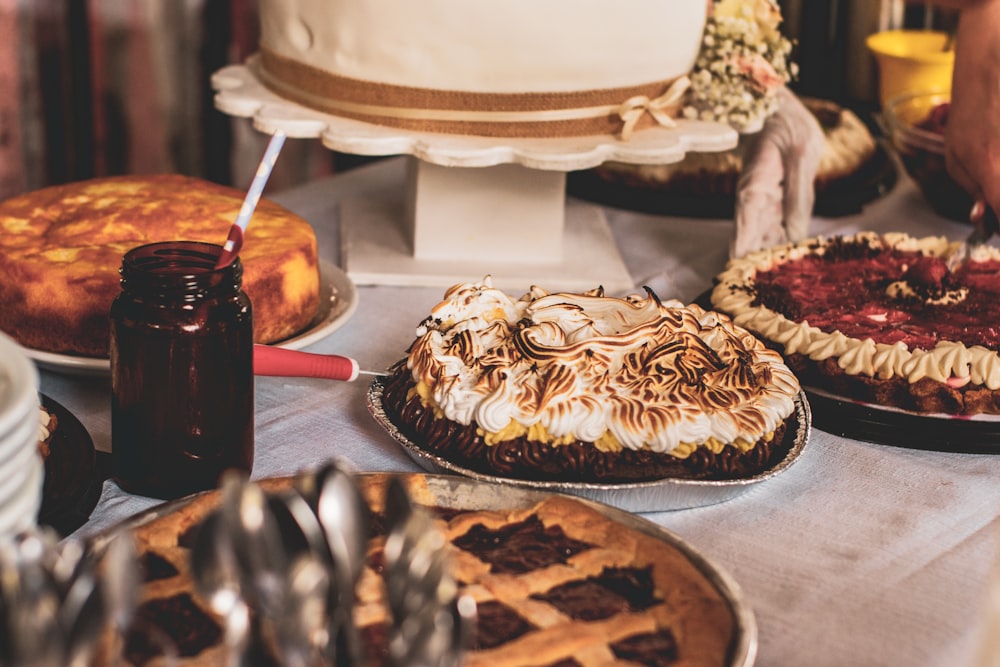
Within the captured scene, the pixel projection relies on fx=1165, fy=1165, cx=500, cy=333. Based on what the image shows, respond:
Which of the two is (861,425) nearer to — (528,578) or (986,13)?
(528,578)

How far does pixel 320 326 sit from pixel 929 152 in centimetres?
105

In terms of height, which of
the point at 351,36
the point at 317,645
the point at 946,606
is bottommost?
the point at 946,606

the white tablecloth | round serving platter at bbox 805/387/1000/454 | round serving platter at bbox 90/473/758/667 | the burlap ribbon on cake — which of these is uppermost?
the burlap ribbon on cake

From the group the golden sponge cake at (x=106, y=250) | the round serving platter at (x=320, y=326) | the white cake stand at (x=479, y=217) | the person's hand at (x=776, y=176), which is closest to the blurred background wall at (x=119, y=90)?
the white cake stand at (x=479, y=217)

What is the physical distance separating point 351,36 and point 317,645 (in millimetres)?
976

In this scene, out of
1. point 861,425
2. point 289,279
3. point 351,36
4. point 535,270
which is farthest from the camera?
point 535,270

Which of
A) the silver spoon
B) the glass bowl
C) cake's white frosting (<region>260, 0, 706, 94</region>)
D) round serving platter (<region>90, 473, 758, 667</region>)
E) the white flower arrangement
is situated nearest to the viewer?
the silver spoon

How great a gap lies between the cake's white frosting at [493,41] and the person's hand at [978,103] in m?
0.36

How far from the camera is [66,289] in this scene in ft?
3.85

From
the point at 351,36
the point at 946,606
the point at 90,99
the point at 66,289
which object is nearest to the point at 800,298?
the point at 946,606

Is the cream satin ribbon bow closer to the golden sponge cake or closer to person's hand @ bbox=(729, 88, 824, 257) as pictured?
person's hand @ bbox=(729, 88, 824, 257)

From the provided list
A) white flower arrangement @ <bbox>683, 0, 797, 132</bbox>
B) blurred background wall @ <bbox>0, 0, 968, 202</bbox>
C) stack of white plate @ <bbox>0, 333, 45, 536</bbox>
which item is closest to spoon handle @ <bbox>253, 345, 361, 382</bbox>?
stack of white plate @ <bbox>0, 333, 45, 536</bbox>

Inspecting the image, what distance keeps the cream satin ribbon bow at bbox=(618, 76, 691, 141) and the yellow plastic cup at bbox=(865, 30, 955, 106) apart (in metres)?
0.69

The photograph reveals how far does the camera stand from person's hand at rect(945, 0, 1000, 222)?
4.80 ft
